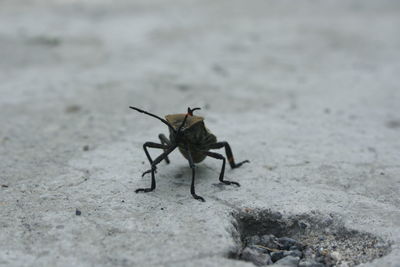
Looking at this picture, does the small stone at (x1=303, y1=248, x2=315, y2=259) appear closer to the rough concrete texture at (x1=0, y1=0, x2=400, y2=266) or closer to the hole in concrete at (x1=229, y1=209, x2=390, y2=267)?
the hole in concrete at (x1=229, y1=209, x2=390, y2=267)

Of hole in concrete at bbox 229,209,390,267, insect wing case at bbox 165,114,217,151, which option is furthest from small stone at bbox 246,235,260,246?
insect wing case at bbox 165,114,217,151

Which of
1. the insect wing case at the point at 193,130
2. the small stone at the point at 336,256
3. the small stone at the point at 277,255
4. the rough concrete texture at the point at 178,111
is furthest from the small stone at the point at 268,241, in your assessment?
the insect wing case at the point at 193,130

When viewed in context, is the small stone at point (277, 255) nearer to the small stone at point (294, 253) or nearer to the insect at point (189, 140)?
the small stone at point (294, 253)

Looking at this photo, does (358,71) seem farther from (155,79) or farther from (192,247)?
(192,247)

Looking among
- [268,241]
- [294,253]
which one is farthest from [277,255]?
[268,241]

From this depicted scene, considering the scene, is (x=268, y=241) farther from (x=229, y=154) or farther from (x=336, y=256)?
(x=229, y=154)

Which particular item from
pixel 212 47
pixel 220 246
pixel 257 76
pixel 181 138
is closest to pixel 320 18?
pixel 212 47

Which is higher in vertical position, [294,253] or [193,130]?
[193,130]
